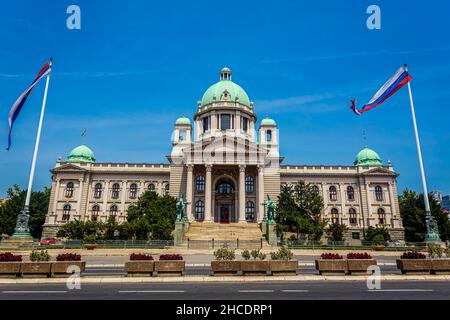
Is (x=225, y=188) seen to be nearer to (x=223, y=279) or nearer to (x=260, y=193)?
(x=260, y=193)

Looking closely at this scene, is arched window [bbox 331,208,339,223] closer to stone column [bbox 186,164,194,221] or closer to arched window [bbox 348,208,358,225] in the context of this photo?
arched window [bbox 348,208,358,225]

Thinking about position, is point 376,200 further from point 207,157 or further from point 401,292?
point 401,292

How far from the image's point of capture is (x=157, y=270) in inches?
584

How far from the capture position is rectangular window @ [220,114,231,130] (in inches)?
2453

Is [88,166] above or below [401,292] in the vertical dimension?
above

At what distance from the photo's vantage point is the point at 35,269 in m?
14.5

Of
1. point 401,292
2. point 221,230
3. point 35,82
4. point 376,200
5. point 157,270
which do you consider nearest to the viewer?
point 401,292

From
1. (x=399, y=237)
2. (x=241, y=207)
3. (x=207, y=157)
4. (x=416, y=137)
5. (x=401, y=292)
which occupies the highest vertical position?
(x=207, y=157)

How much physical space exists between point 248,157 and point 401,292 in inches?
1712

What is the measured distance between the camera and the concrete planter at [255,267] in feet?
49.1

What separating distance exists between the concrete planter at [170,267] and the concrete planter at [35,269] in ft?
16.4

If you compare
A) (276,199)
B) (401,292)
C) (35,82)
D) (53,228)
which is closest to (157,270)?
(401,292)

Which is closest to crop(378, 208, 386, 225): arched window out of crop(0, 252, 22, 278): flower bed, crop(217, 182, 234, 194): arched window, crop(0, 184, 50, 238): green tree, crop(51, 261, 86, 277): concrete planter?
crop(217, 182, 234, 194): arched window

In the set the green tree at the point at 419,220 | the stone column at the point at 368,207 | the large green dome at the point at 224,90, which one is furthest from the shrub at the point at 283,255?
the large green dome at the point at 224,90
